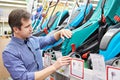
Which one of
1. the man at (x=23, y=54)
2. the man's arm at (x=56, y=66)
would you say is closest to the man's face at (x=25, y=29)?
the man at (x=23, y=54)

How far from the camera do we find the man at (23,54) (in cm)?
137

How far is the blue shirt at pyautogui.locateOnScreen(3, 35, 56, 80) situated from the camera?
1414 mm

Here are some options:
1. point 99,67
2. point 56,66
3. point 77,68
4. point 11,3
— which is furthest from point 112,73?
point 11,3

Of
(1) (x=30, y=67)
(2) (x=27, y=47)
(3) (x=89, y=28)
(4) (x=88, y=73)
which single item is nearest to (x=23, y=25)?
(2) (x=27, y=47)

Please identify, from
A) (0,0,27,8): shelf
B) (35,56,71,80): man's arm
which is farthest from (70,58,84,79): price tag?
(0,0,27,8): shelf

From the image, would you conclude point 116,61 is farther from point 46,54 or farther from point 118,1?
point 46,54

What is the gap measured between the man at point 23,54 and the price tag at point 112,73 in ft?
1.28

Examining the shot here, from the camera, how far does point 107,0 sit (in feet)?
5.23

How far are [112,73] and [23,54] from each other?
0.71 m

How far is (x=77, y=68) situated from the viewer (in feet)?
4.02

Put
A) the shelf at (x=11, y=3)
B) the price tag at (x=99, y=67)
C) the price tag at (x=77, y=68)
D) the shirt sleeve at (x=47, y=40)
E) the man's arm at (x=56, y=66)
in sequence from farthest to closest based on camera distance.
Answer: the shelf at (x=11, y=3), the shirt sleeve at (x=47, y=40), the man's arm at (x=56, y=66), the price tag at (x=77, y=68), the price tag at (x=99, y=67)

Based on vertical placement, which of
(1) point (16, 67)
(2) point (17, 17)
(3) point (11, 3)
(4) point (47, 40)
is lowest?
(1) point (16, 67)

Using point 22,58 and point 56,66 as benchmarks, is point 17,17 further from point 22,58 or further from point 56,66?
point 56,66

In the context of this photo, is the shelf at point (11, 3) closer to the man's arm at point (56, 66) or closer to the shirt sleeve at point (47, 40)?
the shirt sleeve at point (47, 40)
